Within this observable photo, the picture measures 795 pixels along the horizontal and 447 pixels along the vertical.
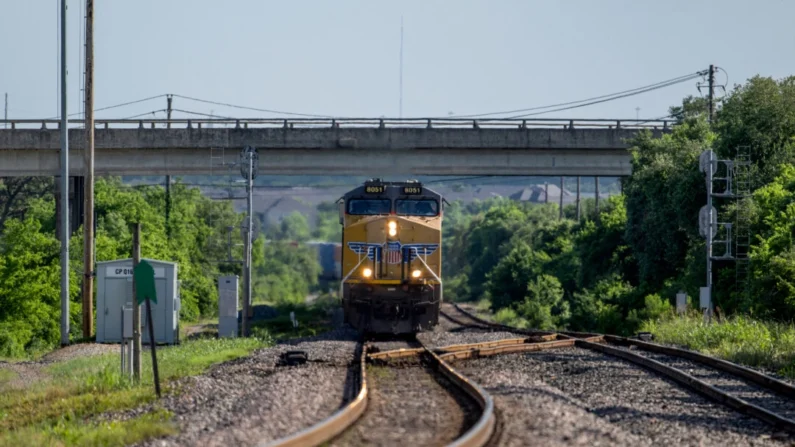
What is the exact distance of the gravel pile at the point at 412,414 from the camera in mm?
10938

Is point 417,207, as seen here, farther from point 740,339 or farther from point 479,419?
point 479,419

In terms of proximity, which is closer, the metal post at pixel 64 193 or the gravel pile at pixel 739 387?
the gravel pile at pixel 739 387

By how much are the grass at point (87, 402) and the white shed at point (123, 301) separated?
6090mm

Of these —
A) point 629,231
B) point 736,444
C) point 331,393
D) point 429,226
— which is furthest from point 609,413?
point 629,231

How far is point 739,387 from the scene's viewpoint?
1631cm

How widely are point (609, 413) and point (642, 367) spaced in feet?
19.7

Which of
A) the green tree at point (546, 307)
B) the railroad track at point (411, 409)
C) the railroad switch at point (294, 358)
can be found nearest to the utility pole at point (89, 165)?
the railroad switch at point (294, 358)

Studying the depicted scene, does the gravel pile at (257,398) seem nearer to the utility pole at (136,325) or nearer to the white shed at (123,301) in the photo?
the utility pole at (136,325)

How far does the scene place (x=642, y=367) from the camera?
19078mm

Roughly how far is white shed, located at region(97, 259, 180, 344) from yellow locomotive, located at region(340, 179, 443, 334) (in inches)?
218

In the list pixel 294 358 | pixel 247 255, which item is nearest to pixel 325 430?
pixel 294 358

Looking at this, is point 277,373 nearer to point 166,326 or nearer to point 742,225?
point 166,326

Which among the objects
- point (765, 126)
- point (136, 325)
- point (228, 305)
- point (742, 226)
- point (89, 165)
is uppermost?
point (765, 126)

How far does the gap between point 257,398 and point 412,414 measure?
243 cm
